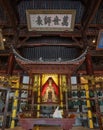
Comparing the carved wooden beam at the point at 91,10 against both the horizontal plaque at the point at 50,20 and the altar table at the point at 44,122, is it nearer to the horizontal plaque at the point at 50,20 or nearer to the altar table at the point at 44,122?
the horizontal plaque at the point at 50,20

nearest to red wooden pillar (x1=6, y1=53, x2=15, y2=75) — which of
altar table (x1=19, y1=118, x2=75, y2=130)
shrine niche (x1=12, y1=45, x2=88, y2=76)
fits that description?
shrine niche (x1=12, y1=45, x2=88, y2=76)

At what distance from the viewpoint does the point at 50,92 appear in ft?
23.8

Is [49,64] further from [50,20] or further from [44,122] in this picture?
[44,122]

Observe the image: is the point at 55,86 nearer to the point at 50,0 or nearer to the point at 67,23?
the point at 67,23

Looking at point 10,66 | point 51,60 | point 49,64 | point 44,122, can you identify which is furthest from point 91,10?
point 44,122

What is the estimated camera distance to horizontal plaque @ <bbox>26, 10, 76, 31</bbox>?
19.7ft

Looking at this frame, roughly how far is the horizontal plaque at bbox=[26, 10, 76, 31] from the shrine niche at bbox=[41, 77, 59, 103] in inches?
114

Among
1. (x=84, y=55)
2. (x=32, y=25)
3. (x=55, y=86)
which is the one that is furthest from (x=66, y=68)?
(x=32, y=25)

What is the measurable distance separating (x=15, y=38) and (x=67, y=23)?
2.60m

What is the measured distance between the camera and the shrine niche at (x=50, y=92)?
7.11m

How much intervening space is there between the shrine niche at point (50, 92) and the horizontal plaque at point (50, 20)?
2886 mm

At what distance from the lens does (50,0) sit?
635cm

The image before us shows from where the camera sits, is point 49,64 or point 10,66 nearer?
point 49,64

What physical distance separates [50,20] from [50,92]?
3.64 m
